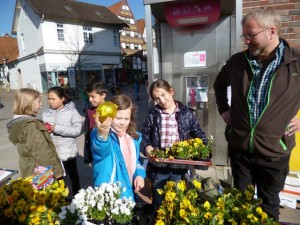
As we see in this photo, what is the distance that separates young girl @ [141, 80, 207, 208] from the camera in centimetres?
245

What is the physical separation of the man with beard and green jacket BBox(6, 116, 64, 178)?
1.92 metres

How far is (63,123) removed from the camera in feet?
10.00

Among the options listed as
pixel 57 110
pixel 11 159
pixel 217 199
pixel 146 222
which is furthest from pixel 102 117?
pixel 11 159

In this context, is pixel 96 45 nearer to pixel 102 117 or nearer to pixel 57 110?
pixel 57 110

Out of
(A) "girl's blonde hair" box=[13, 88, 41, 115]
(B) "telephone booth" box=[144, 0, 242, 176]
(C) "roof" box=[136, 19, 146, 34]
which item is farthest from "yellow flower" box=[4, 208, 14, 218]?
(C) "roof" box=[136, 19, 146, 34]

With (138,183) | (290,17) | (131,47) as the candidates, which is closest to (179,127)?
(138,183)

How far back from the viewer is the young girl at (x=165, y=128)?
2451mm

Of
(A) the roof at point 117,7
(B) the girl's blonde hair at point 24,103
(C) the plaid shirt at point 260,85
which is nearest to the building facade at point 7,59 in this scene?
(A) the roof at point 117,7

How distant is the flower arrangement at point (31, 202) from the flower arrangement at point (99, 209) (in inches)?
4.3

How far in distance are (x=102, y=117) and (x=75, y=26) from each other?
2419cm

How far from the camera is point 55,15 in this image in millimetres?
20922

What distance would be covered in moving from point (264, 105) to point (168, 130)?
971 millimetres

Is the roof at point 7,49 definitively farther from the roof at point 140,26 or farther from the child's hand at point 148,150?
the child's hand at point 148,150

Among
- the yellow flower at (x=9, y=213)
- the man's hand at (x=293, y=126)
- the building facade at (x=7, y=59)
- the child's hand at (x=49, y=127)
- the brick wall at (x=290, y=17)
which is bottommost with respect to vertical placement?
the yellow flower at (x=9, y=213)
